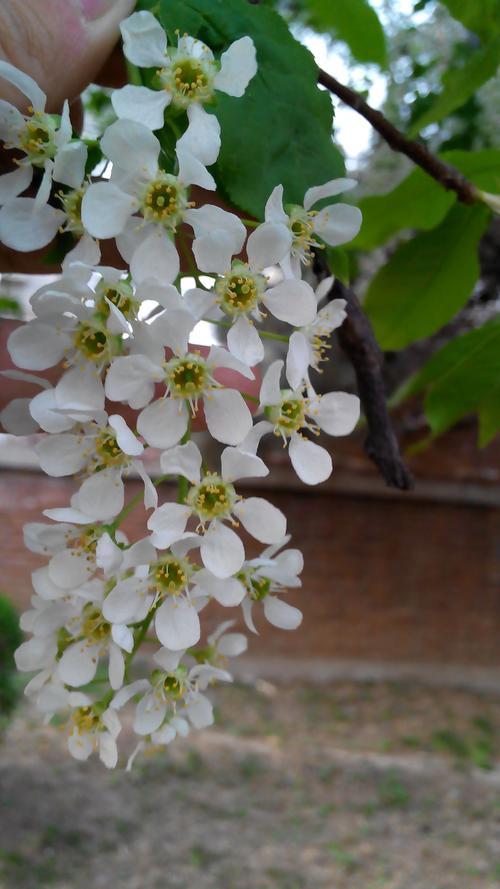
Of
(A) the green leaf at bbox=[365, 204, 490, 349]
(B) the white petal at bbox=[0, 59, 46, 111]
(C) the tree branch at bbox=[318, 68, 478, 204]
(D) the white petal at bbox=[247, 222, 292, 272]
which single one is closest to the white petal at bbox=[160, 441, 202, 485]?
(D) the white petal at bbox=[247, 222, 292, 272]

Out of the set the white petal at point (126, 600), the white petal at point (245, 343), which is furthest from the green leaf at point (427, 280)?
the white petal at point (126, 600)

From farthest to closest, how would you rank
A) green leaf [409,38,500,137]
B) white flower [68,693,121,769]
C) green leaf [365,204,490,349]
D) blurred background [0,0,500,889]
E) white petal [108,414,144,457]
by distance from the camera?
blurred background [0,0,500,889] < green leaf [365,204,490,349] < green leaf [409,38,500,137] < white flower [68,693,121,769] < white petal [108,414,144,457]

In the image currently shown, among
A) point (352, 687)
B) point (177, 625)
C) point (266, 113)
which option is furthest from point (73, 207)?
point (352, 687)

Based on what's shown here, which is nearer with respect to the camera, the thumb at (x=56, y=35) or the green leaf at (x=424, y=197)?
the thumb at (x=56, y=35)

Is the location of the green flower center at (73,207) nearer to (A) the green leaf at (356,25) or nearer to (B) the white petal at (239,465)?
(B) the white petal at (239,465)

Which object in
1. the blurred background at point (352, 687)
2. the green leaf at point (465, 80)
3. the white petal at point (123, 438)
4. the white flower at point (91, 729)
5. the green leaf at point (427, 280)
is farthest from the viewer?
the blurred background at point (352, 687)

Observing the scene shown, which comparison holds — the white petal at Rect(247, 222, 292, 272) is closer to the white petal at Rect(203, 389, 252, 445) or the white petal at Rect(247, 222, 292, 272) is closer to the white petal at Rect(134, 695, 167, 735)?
the white petal at Rect(203, 389, 252, 445)

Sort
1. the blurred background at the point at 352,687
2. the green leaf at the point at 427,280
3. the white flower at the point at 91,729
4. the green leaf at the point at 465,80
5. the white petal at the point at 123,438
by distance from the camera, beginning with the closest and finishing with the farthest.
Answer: the white petal at the point at 123,438
the white flower at the point at 91,729
the green leaf at the point at 465,80
the green leaf at the point at 427,280
the blurred background at the point at 352,687
